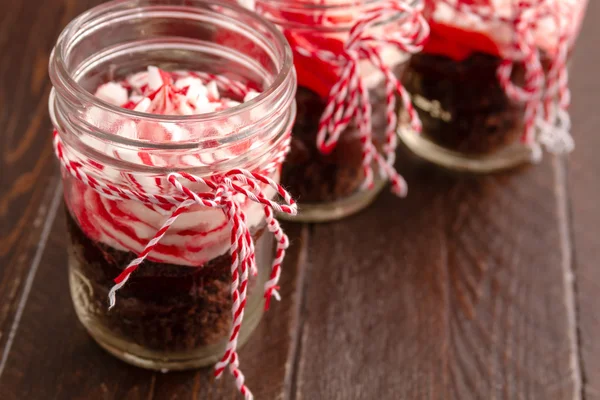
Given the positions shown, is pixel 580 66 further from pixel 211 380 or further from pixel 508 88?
pixel 211 380

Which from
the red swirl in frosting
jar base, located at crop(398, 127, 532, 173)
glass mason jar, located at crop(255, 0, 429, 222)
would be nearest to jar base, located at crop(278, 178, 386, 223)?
glass mason jar, located at crop(255, 0, 429, 222)

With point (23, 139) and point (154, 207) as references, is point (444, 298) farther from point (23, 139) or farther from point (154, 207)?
point (23, 139)

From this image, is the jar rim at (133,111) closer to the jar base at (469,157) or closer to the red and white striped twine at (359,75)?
the red and white striped twine at (359,75)

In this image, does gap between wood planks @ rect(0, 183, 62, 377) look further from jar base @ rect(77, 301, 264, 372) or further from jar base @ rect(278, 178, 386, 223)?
jar base @ rect(278, 178, 386, 223)


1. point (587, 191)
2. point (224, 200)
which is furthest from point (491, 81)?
point (224, 200)

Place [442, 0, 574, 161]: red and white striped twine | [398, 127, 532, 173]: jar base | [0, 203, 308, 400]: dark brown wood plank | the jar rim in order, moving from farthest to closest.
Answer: [398, 127, 532, 173]: jar base
[442, 0, 574, 161]: red and white striped twine
[0, 203, 308, 400]: dark brown wood plank
the jar rim

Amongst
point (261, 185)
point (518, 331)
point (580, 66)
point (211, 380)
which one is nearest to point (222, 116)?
point (261, 185)
